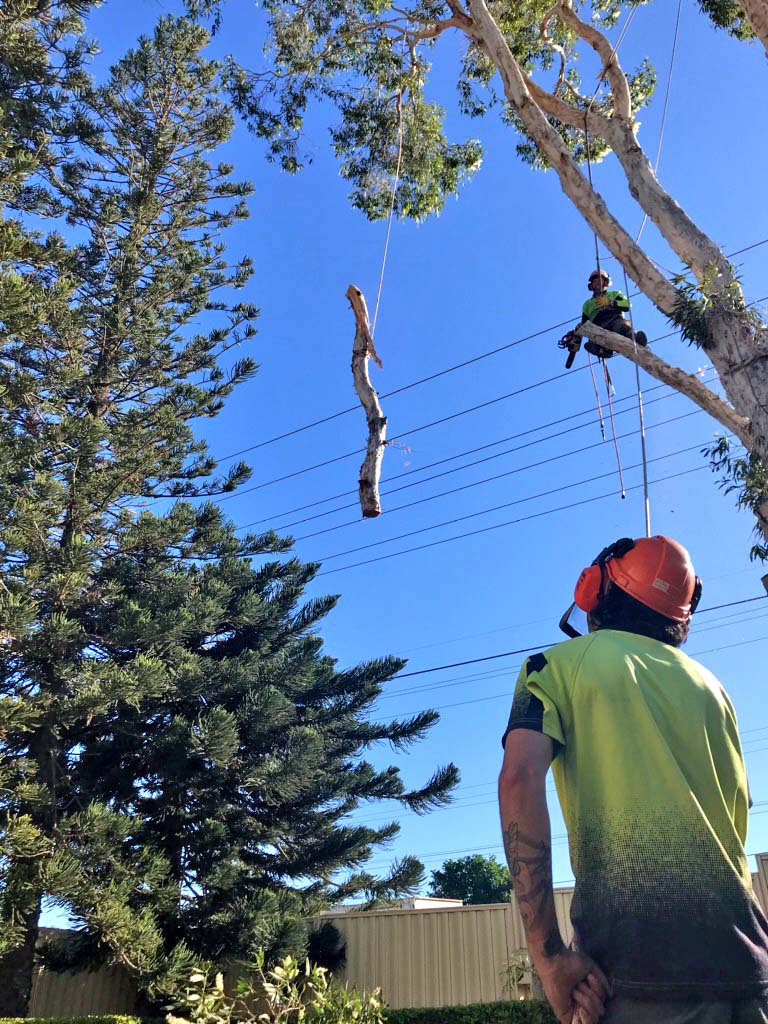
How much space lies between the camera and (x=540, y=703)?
1.72m

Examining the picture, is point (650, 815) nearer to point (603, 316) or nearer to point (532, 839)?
point (532, 839)

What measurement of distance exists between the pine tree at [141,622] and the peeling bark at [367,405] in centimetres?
619

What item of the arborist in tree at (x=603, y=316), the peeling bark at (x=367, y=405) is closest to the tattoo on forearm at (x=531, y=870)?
the peeling bark at (x=367, y=405)

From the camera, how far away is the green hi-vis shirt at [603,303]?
527 centimetres

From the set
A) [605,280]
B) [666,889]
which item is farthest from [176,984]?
[666,889]

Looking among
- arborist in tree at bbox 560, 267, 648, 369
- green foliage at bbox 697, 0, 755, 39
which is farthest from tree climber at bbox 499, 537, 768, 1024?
green foliage at bbox 697, 0, 755, 39

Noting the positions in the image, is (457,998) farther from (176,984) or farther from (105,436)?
(105,436)

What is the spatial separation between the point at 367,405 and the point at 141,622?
23.0 feet

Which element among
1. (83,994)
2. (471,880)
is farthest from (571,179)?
(471,880)

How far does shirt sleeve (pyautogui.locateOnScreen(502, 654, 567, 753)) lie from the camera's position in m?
1.69

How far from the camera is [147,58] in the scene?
41.8 feet

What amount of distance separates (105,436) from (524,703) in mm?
9837

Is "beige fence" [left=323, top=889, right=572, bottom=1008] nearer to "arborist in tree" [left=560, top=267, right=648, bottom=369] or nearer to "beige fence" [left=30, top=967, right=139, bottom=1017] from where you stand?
"beige fence" [left=30, top=967, right=139, bottom=1017]

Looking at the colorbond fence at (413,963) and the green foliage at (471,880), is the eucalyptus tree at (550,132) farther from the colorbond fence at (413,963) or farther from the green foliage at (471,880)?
the green foliage at (471,880)
